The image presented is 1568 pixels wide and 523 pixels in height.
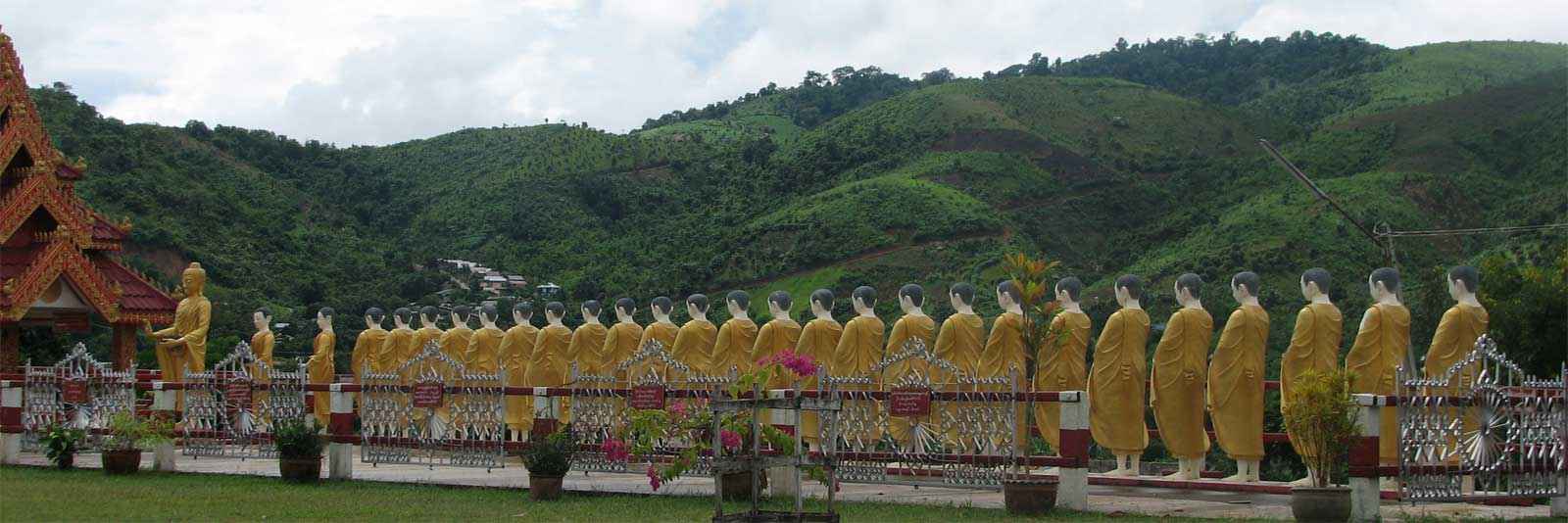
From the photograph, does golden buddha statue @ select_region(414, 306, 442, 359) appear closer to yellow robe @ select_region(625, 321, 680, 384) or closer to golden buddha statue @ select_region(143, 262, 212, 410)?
golden buddha statue @ select_region(143, 262, 212, 410)

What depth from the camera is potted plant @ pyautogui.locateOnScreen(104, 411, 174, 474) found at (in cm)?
1817

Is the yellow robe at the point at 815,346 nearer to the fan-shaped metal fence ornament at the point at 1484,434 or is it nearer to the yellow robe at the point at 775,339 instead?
the yellow robe at the point at 775,339

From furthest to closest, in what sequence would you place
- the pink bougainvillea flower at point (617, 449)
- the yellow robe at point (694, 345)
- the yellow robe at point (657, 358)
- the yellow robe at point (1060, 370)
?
the yellow robe at point (694, 345), the yellow robe at point (657, 358), the yellow robe at point (1060, 370), the pink bougainvillea flower at point (617, 449)

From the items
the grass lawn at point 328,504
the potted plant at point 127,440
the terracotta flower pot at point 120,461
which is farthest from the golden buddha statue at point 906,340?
the terracotta flower pot at point 120,461

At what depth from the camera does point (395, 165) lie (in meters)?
73.8

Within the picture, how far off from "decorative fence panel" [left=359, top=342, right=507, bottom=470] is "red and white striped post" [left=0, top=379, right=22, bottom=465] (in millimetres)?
5161

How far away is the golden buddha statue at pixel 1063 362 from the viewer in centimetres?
1761

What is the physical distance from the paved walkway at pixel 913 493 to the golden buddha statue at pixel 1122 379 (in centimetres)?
63

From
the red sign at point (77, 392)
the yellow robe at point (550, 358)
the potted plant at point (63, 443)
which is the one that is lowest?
the potted plant at point (63, 443)

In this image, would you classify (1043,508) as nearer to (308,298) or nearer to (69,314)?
(69,314)

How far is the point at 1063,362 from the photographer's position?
17.8 m

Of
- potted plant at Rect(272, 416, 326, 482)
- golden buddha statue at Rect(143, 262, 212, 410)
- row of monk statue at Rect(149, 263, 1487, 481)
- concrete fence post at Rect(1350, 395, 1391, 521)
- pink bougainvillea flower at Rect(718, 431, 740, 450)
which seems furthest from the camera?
golden buddha statue at Rect(143, 262, 212, 410)

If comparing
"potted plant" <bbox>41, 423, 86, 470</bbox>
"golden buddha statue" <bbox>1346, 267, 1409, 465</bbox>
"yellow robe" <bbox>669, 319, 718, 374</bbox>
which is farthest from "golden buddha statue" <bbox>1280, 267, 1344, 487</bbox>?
"potted plant" <bbox>41, 423, 86, 470</bbox>

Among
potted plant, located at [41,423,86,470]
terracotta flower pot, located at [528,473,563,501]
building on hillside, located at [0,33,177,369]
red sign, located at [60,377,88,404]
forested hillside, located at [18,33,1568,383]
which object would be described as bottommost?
terracotta flower pot, located at [528,473,563,501]
